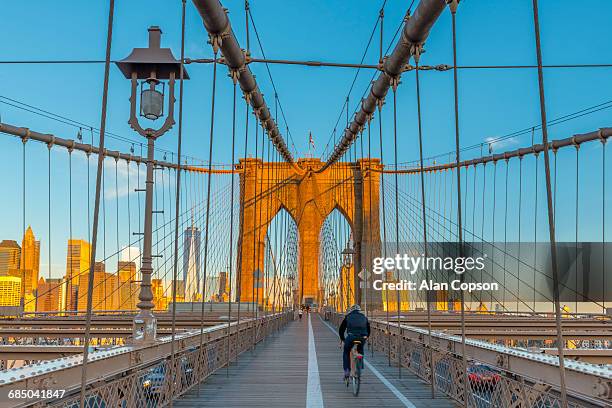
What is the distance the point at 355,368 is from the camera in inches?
280

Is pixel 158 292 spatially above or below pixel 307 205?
below

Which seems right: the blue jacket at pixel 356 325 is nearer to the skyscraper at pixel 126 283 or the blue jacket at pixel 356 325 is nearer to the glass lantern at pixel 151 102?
the glass lantern at pixel 151 102

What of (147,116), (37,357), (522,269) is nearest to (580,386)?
(147,116)

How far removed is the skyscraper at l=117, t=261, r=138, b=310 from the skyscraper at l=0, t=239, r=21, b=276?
3389 mm

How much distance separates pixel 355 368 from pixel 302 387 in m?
0.83

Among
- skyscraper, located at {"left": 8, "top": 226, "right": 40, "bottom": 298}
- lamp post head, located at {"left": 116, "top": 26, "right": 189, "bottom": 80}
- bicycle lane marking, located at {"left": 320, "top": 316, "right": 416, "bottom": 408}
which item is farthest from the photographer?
skyscraper, located at {"left": 8, "top": 226, "right": 40, "bottom": 298}

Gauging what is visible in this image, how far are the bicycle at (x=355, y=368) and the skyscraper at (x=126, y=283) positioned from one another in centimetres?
1420

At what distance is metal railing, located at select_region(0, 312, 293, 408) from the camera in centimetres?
330

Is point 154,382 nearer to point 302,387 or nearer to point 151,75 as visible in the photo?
point 302,387

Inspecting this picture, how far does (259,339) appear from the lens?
15438 mm

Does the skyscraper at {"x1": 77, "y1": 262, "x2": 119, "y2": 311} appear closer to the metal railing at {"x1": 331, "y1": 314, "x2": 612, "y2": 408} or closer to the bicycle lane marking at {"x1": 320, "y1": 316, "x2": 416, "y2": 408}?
the bicycle lane marking at {"x1": 320, "y1": 316, "x2": 416, "y2": 408}

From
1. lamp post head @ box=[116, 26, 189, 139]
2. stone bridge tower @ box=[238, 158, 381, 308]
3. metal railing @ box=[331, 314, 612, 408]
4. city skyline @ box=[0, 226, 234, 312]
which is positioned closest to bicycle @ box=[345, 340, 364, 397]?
metal railing @ box=[331, 314, 612, 408]

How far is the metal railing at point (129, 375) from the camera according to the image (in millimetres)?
3305

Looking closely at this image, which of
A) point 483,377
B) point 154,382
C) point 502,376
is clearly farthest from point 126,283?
point 502,376
